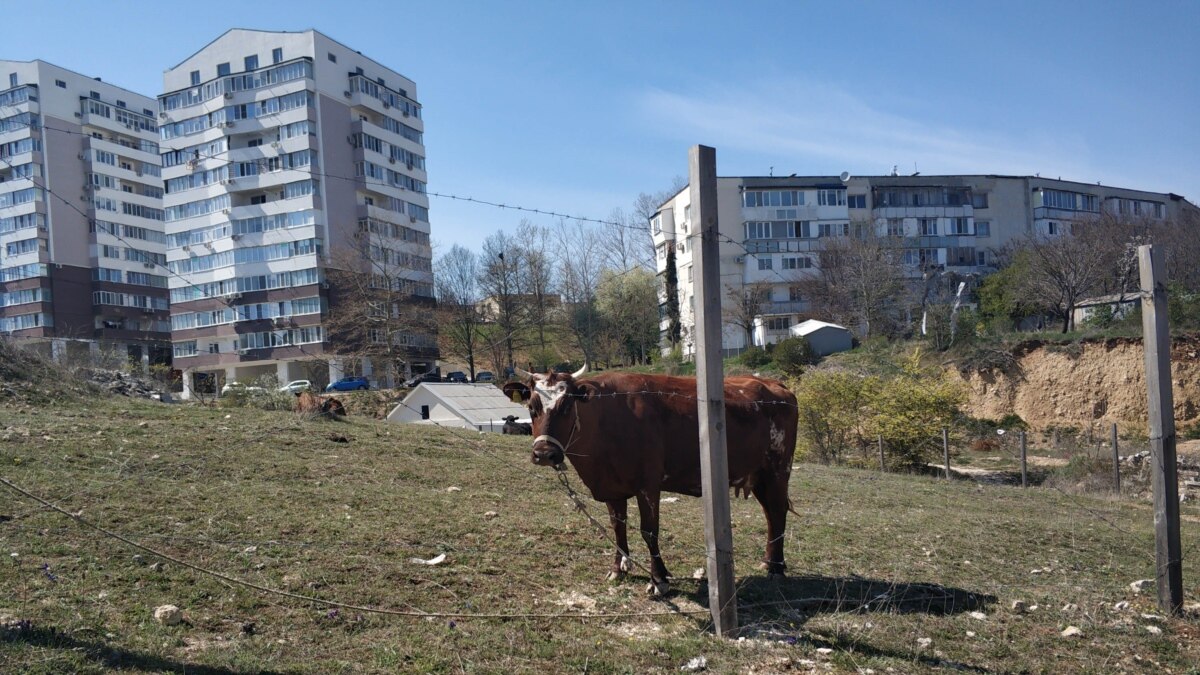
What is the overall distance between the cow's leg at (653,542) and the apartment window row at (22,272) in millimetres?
87681

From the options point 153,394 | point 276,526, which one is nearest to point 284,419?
point 276,526

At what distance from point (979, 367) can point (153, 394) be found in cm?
3708

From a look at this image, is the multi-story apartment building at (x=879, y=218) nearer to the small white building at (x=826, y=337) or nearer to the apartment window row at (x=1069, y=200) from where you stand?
the apartment window row at (x=1069, y=200)

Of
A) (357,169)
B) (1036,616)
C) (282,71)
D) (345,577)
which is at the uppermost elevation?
(282,71)

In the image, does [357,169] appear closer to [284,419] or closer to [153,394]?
[153,394]

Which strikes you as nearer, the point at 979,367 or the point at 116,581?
the point at 116,581

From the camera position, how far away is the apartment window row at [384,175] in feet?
233

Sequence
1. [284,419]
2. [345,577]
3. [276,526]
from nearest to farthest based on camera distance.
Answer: [345,577]
[276,526]
[284,419]

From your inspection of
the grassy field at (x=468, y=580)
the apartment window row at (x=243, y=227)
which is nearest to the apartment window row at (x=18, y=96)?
the apartment window row at (x=243, y=227)

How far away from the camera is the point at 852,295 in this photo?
60719 millimetres

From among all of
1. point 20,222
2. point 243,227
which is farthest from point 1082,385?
point 20,222

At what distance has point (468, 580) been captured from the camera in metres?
7.82

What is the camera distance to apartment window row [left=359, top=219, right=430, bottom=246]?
67875mm

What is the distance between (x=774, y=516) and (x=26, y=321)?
88835 millimetres
